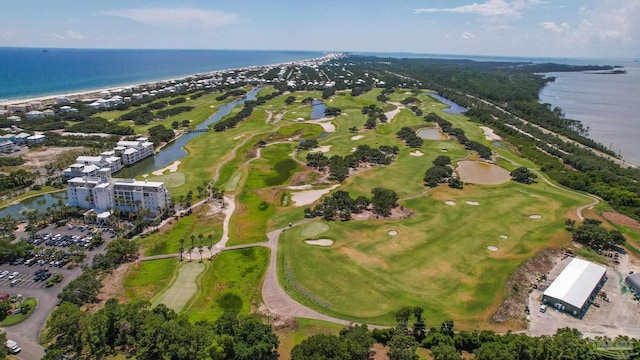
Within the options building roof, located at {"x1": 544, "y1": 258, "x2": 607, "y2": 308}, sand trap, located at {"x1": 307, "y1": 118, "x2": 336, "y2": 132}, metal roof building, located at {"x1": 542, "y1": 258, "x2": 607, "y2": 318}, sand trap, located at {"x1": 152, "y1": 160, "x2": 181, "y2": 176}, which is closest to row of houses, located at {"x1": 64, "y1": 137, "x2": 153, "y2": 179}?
sand trap, located at {"x1": 152, "y1": 160, "x2": 181, "y2": 176}

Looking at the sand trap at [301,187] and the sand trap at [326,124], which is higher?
the sand trap at [326,124]

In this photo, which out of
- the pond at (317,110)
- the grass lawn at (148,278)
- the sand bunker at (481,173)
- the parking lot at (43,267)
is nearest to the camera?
the parking lot at (43,267)

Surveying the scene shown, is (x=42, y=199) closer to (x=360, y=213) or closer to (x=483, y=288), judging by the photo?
(x=360, y=213)

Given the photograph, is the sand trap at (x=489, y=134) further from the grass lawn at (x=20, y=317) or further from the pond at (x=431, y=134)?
the grass lawn at (x=20, y=317)

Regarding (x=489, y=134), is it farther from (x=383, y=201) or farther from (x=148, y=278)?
(x=148, y=278)

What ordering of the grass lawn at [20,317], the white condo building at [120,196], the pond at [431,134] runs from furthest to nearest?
the pond at [431,134]
the white condo building at [120,196]
the grass lawn at [20,317]

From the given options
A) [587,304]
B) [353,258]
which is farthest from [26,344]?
[587,304]

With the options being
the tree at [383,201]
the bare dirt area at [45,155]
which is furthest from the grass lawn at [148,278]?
the bare dirt area at [45,155]

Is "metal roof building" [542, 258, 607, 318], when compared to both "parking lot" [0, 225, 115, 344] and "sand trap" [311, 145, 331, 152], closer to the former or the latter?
"parking lot" [0, 225, 115, 344]
